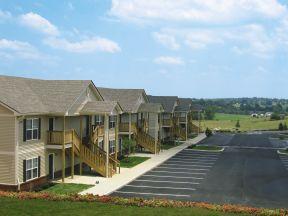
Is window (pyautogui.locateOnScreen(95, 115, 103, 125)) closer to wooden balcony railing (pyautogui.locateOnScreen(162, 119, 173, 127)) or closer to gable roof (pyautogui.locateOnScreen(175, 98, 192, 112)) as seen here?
wooden balcony railing (pyautogui.locateOnScreen(162, 119, 173, 127))

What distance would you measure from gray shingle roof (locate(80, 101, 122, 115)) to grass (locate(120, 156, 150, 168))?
26.0 ft

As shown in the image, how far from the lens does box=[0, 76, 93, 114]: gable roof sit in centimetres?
2962

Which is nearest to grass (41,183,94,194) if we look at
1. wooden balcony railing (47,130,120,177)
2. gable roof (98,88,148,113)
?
wooden balcony railing (47,130,120,177)

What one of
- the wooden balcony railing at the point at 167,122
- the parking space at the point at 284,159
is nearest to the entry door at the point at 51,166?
the parking space at the point at 284,159

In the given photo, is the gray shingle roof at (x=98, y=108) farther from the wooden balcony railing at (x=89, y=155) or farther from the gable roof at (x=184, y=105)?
the gable roof at (x=184, y=105)

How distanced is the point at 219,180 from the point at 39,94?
593 inches

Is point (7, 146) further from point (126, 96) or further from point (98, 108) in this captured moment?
point (126, 96)

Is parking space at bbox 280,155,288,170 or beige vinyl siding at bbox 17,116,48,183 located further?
parking space at bbox 280,155,288,170

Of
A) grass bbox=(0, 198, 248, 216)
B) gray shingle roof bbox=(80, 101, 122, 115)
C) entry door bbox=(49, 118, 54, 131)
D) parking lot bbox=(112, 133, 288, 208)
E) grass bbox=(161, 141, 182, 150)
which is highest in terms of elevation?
gray shingle roof bbox=(80, 101, 122, 115)

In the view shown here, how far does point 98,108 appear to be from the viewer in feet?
117

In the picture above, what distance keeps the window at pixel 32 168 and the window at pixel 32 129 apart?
1.48 meters

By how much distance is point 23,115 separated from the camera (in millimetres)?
28609

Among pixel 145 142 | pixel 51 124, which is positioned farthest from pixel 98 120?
pixel 145 142

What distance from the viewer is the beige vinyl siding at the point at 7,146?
28453 mm
